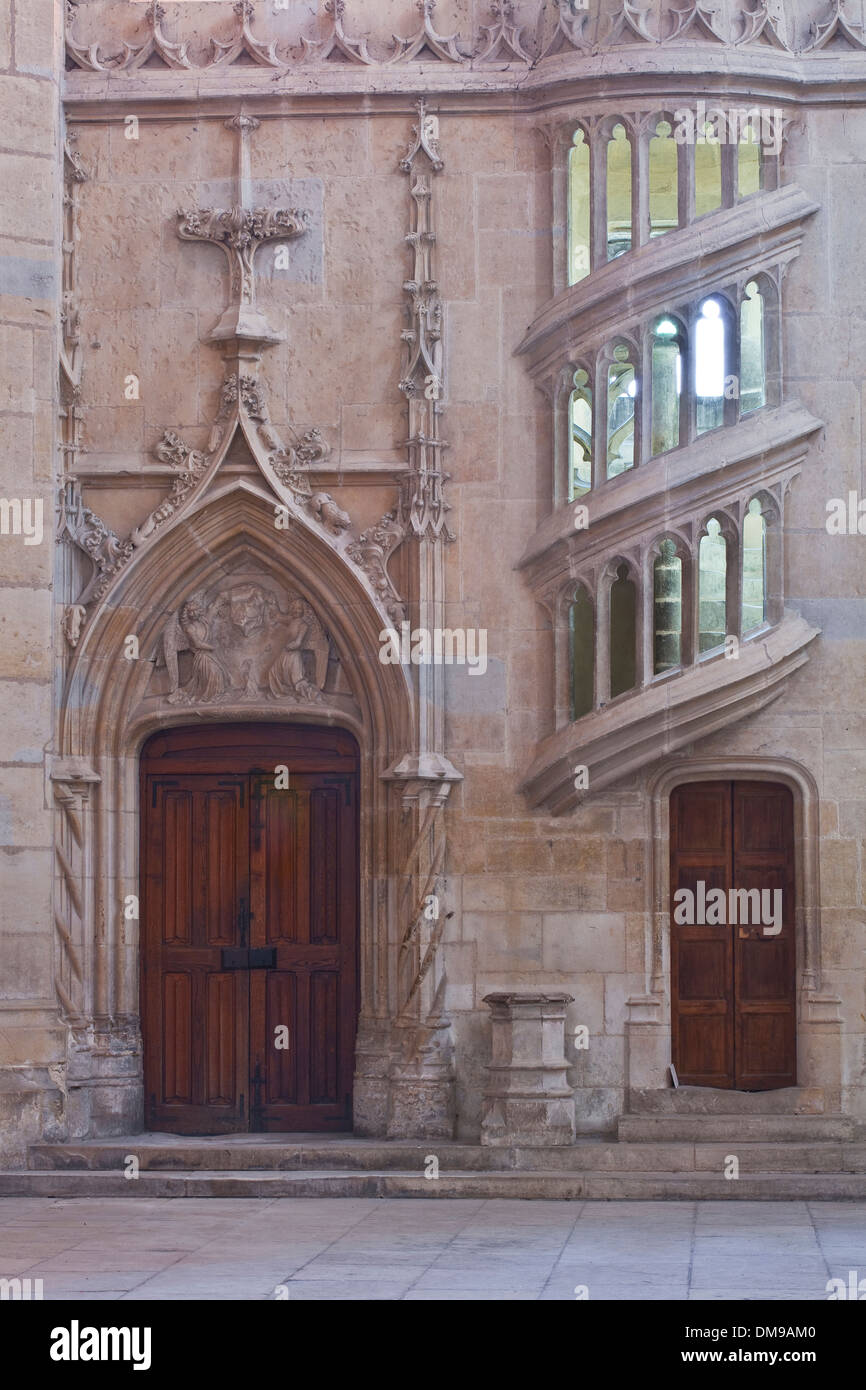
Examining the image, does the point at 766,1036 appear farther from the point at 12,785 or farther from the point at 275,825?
the point at 12,785

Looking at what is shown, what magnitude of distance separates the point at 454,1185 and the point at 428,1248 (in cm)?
187

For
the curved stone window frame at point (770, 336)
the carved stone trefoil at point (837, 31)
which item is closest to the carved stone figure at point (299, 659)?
the curved stone window frame at point (770, 336)

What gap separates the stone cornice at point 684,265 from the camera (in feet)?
46.5

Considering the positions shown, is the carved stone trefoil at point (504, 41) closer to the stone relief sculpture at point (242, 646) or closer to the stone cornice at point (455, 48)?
the stone cornice at point (455, 48)

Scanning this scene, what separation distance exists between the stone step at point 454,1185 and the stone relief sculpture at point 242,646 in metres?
2.97

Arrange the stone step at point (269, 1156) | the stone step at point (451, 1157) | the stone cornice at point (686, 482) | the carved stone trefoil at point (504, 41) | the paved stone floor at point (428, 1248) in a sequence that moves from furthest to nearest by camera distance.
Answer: the carved stone trefoil at point (504, 41)
the stone cornice at point (686, 482)
the stone step at point (269, 1156)
the stone step at point (451, 1157)
the paved stone floor at point (428, 1248)

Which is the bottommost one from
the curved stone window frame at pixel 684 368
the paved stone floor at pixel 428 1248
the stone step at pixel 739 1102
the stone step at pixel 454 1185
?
the paved stone floor at pixel 428 1248

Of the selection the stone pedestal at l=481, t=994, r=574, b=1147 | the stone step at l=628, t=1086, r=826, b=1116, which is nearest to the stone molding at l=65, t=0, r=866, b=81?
the stone pedestal at l=481, t=994, r=574, b=1147

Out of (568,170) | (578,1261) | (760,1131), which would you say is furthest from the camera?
(568,170)

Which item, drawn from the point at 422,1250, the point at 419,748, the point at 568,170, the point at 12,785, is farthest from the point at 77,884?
the point at 568,170

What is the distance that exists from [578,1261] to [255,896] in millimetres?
4484

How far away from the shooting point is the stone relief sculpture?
1469 cm

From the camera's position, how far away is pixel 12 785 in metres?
14.1

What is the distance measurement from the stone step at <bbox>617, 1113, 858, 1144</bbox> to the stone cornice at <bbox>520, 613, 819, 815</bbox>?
6.55 ft
